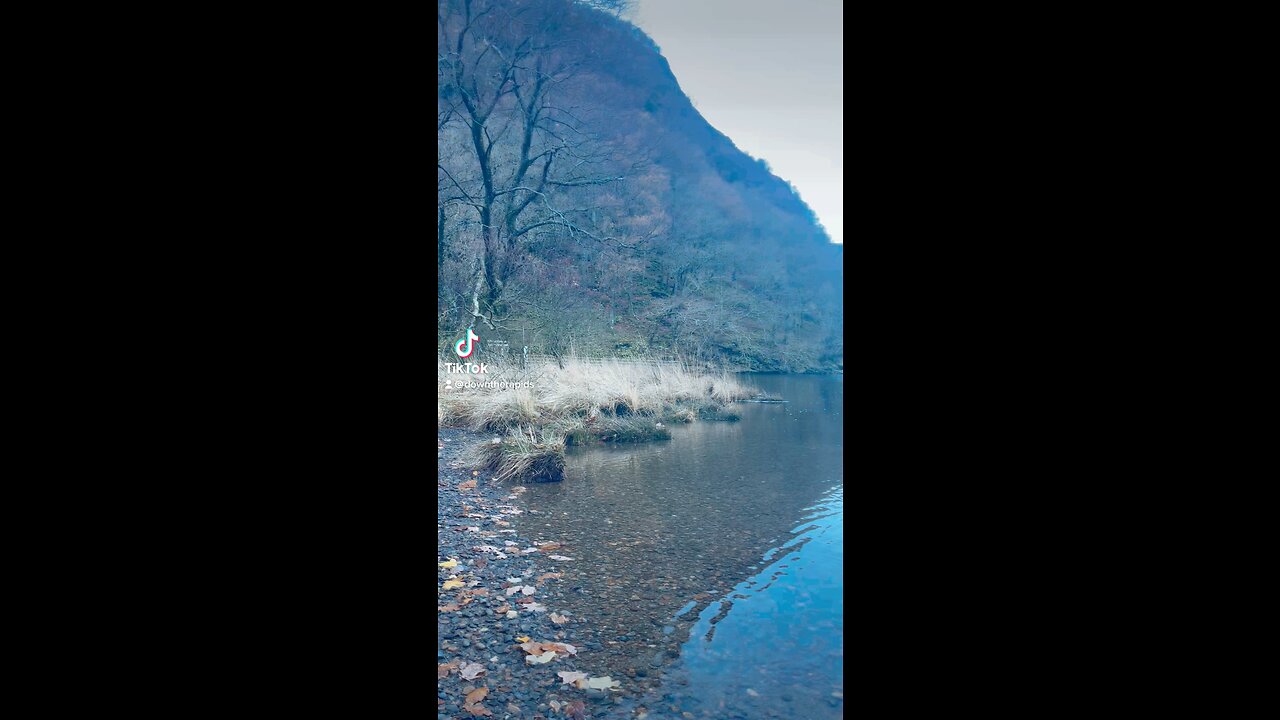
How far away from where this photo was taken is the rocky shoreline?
233cm

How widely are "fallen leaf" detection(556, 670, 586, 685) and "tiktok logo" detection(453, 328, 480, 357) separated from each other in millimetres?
5795

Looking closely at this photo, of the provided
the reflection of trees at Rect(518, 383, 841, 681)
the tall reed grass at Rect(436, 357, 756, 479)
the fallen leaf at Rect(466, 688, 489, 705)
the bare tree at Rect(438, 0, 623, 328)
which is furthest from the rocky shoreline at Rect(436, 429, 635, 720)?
the bare tree at Rect(438, 0, 623, 328)

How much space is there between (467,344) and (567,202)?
336cm

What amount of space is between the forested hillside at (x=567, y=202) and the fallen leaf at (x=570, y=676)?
19.5ft

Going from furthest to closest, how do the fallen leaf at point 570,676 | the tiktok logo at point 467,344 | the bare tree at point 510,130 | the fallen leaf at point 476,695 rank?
the bare tree at point 510,130 → the tiktok logo at point 467,344 → the fallen leaf at point 570,676 → the fallen leaf at point 476,695

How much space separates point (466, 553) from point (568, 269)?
23.2 ft

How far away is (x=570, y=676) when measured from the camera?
8.27 feet

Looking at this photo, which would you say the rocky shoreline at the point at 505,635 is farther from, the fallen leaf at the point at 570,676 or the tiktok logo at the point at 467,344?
the tiktok logo at the point at 467,344

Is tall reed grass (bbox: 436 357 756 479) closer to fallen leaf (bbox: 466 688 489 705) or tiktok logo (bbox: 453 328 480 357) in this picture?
tiktok logo (bbox: 453 328 480 357)

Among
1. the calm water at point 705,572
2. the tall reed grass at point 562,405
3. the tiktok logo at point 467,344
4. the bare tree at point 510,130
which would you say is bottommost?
the calm water at point 705,572

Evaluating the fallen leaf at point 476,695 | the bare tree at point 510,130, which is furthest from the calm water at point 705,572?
the bare tree at point 510,130

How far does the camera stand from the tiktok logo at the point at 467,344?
25.9ft

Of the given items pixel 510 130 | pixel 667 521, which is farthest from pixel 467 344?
pixel 667 521
